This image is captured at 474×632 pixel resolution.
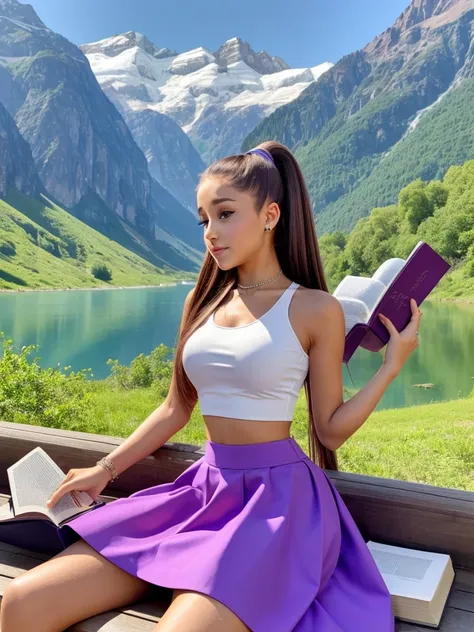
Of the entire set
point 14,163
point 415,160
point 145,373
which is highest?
point 14,163

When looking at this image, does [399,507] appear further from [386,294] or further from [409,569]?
[386,294]

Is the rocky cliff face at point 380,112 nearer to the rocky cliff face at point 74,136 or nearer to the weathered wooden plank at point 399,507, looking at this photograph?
the rocky cliff face at point 74,136

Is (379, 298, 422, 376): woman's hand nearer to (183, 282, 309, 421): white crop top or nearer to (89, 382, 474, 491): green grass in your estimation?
(183, 282, 309, 421): white crop top

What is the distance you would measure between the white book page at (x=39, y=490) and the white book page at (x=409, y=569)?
825mm

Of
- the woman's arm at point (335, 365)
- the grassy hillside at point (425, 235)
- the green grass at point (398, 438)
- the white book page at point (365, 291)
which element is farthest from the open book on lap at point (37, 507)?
the grassy hillside at point (425, 235)

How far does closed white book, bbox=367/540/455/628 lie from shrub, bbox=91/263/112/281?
76541 millimetres

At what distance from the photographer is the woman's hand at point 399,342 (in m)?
1.61

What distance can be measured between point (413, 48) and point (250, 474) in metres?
160

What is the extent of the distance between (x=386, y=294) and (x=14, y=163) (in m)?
103

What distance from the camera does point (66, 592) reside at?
55.7 inches

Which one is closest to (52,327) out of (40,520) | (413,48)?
(40,520)

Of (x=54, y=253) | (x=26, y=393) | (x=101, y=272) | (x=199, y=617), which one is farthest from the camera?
(x=54, y=253)

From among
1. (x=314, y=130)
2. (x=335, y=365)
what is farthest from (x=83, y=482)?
(x=314, y=130)

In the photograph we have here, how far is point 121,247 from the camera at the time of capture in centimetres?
10269
